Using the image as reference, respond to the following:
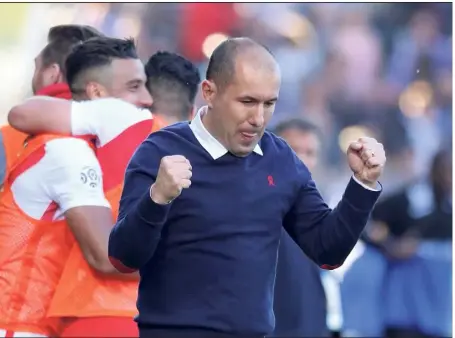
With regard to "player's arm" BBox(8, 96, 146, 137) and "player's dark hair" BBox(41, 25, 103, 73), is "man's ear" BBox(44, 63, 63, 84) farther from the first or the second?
"player's arm" BBox(8, 96, 146, 137)

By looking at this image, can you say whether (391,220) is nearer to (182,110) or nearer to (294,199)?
(182,110)

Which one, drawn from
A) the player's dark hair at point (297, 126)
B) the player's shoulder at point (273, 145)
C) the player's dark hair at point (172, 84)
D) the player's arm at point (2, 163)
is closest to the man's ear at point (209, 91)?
the player's shoulder at point (273, 145)

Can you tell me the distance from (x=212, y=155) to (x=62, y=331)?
4.31 ft

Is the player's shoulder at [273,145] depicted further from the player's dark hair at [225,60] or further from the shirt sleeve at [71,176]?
the shirt sleeve at [71,176]

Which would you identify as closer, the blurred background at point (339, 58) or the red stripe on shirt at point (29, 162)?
the red stripe on shirt at point (29, 162)

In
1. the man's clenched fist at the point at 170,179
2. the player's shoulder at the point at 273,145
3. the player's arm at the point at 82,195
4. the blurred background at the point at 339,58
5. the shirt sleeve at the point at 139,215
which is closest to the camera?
the man's clenched fist at the point at 170,179

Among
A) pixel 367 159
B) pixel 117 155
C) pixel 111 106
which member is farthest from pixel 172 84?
pixel 367 159

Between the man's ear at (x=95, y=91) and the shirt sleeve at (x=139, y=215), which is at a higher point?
the man's ear at (x=95, y=91)

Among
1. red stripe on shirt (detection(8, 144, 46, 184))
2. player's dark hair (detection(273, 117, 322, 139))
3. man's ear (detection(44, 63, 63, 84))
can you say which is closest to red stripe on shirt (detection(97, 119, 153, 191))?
red stripe on shirt (detection(8, 144, 46, 184))

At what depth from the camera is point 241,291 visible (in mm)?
3996

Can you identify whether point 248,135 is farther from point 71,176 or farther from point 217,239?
point 71,176

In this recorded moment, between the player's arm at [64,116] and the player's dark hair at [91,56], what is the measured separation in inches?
14.4

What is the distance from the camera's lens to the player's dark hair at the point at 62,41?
583 centimetres

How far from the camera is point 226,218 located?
4004 millimetres
